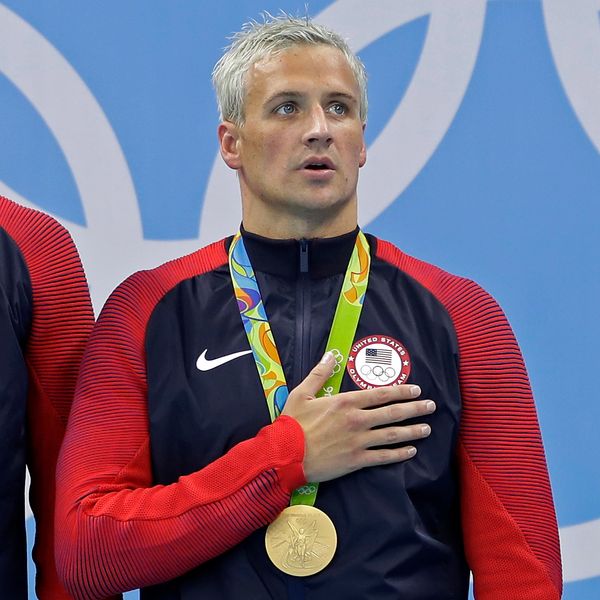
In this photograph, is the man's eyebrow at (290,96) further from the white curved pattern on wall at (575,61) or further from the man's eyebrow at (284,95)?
the white curved pattern on wall at (575,61)

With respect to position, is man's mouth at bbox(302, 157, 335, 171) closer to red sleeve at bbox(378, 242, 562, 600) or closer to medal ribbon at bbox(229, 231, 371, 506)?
medal ribbon at bbox(229, 231, 371, 506)

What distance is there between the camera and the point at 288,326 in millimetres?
2336

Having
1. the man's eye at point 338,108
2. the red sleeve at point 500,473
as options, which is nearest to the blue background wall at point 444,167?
the man's eye at point 338,108

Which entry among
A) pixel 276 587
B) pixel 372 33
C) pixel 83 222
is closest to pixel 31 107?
pixel 83 222

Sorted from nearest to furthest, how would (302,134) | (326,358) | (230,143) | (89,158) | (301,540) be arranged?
(301,540) → (326,358) → (302,134) → (230,143) → (89,158)

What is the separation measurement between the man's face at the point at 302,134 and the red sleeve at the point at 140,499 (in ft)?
1.42

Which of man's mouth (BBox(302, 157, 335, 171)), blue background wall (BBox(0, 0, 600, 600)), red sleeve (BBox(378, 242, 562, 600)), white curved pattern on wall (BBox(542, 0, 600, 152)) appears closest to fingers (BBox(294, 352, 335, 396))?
red sleeve (BBox(378, 242, 562, 600))

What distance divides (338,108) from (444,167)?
93cm

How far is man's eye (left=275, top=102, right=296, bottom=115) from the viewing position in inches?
94.9

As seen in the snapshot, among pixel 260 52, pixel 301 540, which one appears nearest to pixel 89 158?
pixel 260 52

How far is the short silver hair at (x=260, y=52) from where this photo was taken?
2.44m

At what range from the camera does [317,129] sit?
235 centimetres

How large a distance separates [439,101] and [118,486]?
5.01ft

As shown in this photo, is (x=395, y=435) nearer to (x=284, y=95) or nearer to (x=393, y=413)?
(x=393, y=413)
